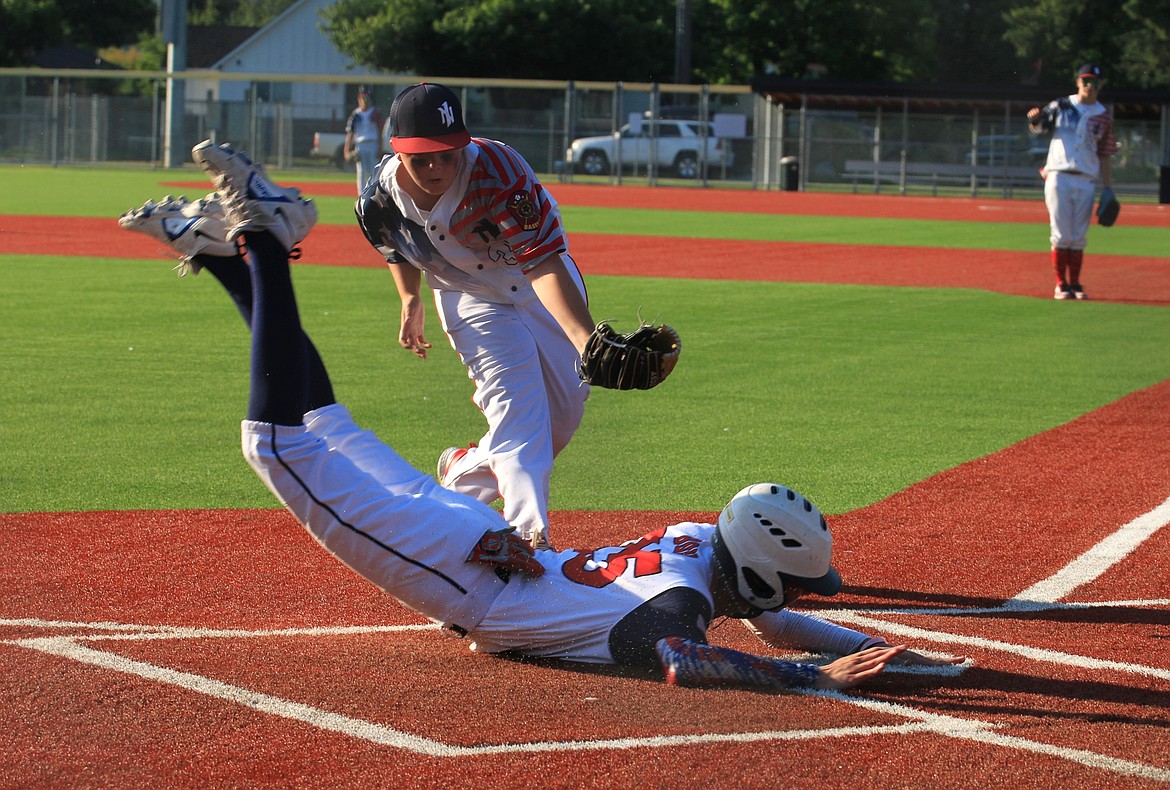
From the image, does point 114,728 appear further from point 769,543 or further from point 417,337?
point 417,337

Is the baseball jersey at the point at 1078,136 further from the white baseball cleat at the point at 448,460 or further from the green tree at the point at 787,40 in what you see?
the green tree at the point at 787,40

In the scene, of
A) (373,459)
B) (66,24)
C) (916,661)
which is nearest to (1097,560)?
(916,661)

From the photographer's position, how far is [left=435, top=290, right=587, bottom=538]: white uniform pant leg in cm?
534

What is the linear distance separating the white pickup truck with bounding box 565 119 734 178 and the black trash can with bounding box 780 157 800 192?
6.64 ft

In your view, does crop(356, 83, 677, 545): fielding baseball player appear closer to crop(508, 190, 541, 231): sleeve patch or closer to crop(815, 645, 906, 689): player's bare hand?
crop(508, 190, 541, 231): sleeve patch

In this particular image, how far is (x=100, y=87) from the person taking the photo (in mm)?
69750

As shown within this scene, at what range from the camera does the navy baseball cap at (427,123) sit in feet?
16.2

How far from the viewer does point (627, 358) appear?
4.64m

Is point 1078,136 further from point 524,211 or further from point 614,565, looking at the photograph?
point 614,565

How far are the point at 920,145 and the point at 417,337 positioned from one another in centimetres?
3710

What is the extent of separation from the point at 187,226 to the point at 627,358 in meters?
1.41

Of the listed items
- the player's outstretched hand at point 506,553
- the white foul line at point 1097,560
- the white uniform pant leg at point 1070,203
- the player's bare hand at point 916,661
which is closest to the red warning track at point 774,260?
the white uniform pant leg at point 1070,203

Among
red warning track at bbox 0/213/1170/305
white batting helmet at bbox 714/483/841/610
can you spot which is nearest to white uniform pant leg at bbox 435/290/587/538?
white batting helmet at bbox 714/483/841/610

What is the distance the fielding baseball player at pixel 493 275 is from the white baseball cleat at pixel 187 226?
84cm
